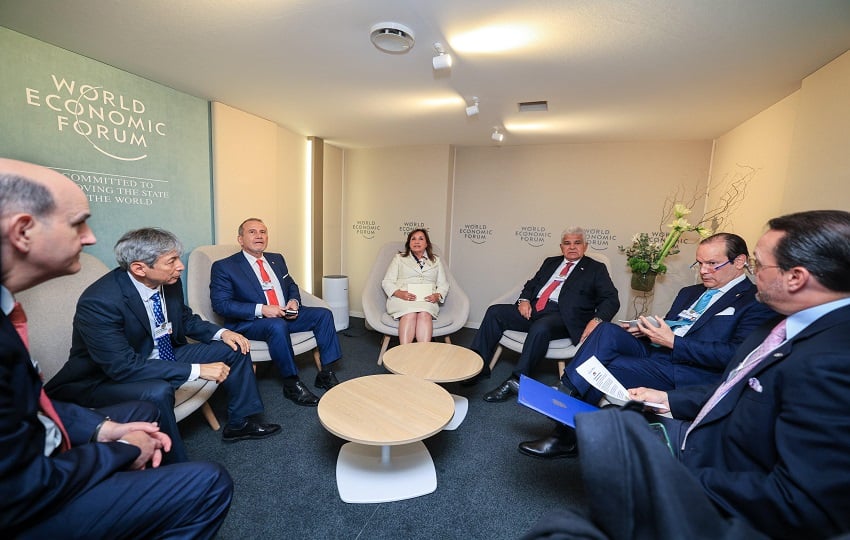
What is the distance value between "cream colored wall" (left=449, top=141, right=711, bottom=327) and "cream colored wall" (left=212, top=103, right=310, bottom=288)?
1952 mm

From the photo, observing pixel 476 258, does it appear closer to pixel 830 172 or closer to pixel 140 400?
pixel 830 172

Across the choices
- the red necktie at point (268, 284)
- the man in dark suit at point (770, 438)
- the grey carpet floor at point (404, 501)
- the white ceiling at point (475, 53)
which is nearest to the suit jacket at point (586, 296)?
the grey carpet floor at point (404, 501)

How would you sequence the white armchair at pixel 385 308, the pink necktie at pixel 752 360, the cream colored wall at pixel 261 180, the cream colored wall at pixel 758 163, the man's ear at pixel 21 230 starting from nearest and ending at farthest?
the man's ear at pixel 21 230 → the pink necktie at pixel 752 360 → the cream colored wall at pixel 758 163 → the cream colored wall at pixel 261 180 → the white armchair at pixel 385 308

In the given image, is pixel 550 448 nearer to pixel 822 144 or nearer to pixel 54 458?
pixel 54 458

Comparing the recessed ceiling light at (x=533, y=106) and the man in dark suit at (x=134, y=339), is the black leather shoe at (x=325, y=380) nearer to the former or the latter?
the man in dark suit at (x=134, y=339)

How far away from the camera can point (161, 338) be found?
1948 millimetres

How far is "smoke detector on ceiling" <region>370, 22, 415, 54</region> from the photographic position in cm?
177

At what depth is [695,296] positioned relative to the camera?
2.23m

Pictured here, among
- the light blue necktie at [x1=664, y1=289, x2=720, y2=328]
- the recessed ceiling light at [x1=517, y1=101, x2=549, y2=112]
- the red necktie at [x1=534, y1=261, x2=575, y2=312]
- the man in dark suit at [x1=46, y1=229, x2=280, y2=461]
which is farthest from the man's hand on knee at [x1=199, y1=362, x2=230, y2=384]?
the recessed ceiling light at [x1=517, y1=101, x2=549, y2=112]

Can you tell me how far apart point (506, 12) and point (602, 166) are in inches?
115

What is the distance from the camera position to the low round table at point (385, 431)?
162cm

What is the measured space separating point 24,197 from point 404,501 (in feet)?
5.74

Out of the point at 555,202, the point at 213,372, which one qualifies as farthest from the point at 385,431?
the point at 555,202

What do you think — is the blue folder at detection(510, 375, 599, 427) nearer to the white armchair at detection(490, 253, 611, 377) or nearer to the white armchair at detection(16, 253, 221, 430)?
the white armchair at detection(490, 253, 611, 377)
